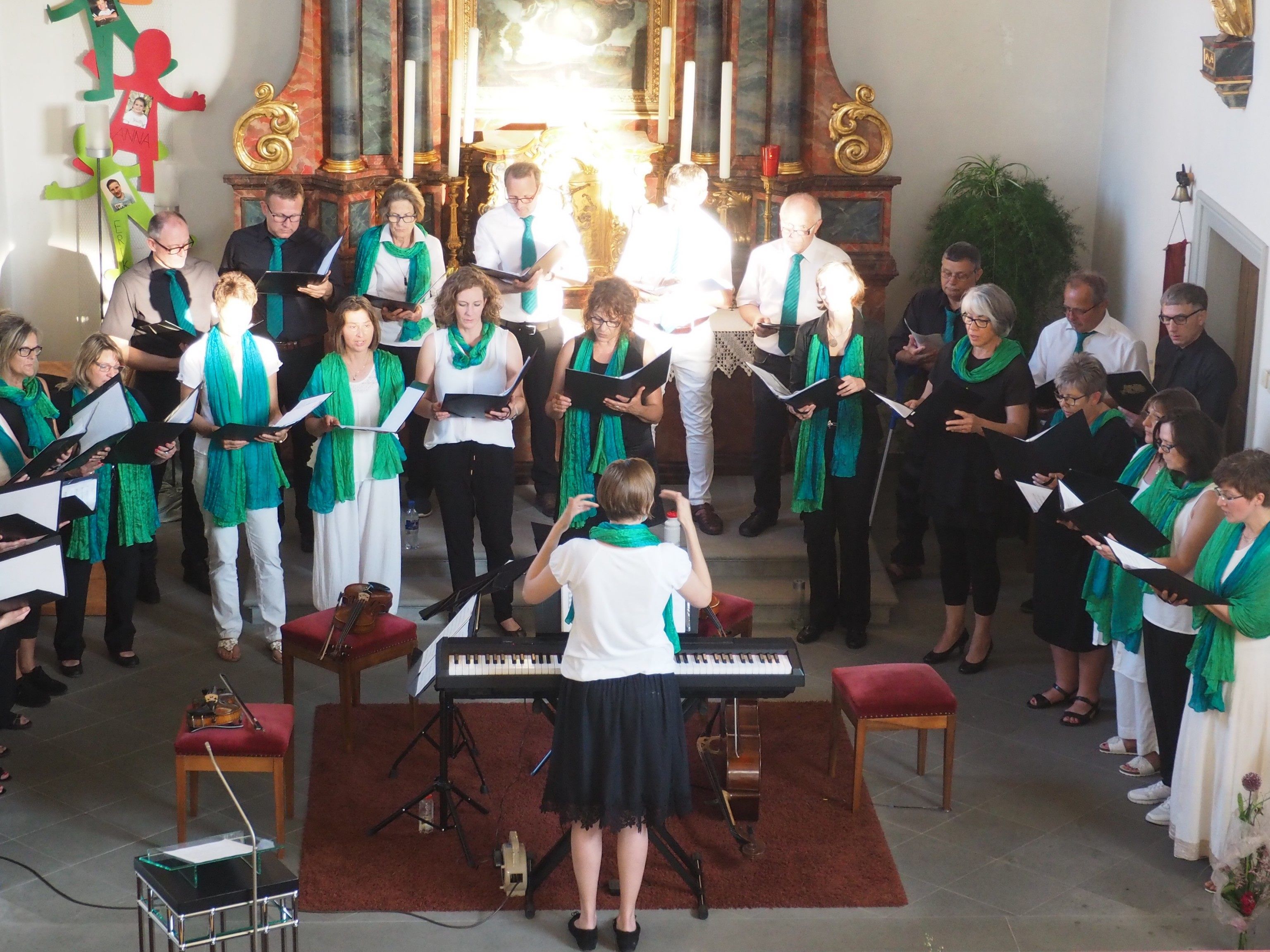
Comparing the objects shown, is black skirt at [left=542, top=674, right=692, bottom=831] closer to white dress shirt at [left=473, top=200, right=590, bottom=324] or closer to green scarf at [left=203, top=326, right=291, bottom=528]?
green scarf at [left=203, top=326, right=291, bottom=528]

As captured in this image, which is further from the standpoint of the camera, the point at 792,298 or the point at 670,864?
the point at 792,298

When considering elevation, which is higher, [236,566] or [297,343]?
[297,343]

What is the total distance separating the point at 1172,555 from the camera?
5.39 m

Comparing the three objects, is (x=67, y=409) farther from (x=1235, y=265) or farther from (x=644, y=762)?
(x=1235, y=265)

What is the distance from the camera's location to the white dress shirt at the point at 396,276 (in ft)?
24.7

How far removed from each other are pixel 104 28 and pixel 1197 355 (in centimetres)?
613

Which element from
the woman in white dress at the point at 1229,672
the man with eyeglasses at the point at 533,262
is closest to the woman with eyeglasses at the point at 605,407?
the man with eyeglasses at the point at 533,262

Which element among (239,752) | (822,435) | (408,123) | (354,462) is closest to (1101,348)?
(822,435)

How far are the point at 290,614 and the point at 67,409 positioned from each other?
1466 mm

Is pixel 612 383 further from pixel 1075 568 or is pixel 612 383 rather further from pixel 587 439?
pixel 1075 568

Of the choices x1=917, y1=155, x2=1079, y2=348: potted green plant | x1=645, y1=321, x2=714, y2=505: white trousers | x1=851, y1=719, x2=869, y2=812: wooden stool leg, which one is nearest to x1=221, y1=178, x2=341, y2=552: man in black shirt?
x1=645, y1=321, x2=714, y2=505: white trousers

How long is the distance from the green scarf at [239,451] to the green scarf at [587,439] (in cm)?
127

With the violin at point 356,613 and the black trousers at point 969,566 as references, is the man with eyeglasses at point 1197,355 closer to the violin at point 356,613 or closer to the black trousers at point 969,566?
the black trousers at point 969,566

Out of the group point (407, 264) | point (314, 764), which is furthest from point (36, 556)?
point (407, 264)
